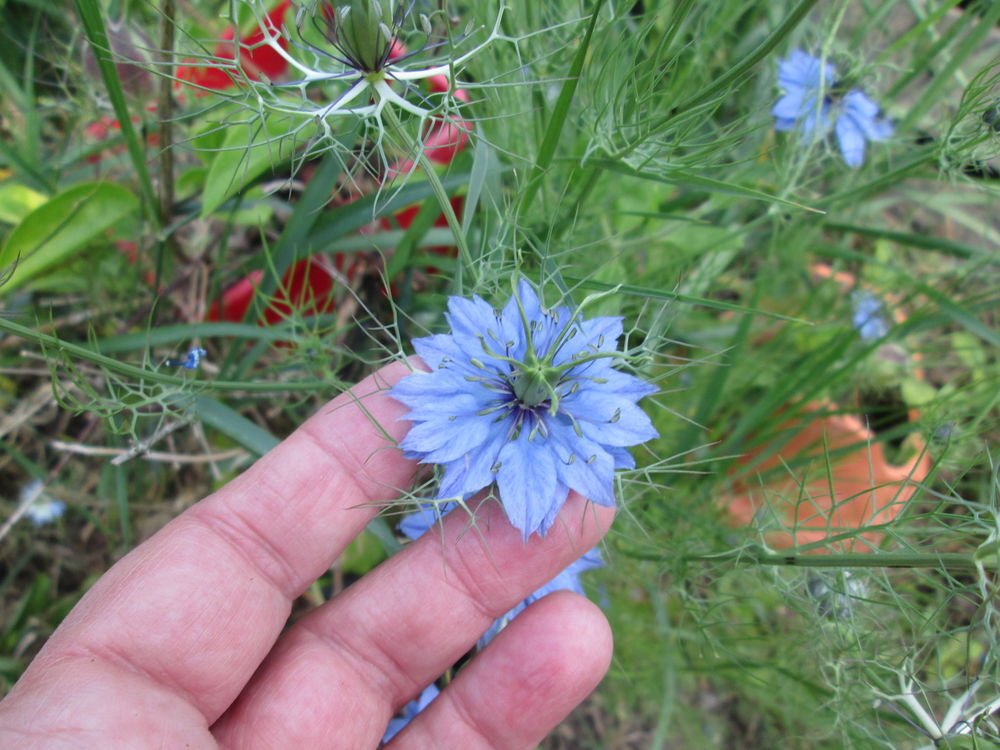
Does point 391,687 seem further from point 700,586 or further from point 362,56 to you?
point 362,56

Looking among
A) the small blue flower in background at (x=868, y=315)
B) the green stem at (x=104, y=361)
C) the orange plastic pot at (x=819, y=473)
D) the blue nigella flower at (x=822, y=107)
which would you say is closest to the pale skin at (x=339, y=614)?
the green stem at (x=104, y=361)

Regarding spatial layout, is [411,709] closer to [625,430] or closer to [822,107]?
[625,430]

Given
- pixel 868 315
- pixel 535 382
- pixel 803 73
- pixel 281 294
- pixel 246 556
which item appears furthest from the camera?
pixel 868 315

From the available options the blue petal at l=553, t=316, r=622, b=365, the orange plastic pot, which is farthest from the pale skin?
the orange plastic pot

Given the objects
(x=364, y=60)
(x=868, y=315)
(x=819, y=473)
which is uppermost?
(x=364, y=60)

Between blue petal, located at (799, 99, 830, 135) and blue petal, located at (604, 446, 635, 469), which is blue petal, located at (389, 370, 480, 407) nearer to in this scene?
blue petal, located at (604, 446, 635, 469)

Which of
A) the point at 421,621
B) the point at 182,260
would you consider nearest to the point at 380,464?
the point at 421,621

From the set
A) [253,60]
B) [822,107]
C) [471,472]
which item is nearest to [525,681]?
[471,472]
